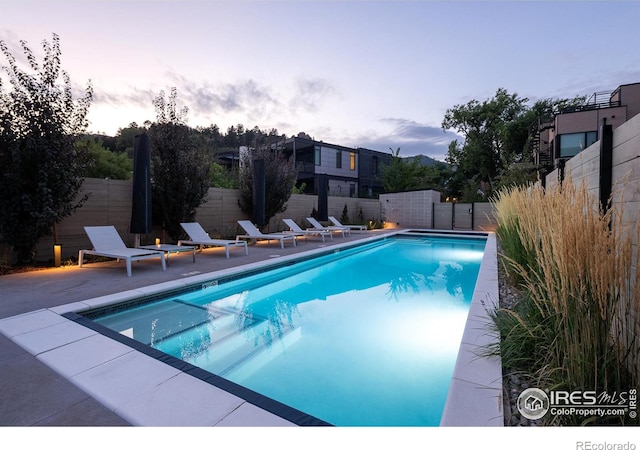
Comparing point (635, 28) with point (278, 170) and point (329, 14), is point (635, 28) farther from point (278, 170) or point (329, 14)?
point (278, 170)

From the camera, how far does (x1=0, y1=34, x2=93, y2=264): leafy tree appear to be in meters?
5.21

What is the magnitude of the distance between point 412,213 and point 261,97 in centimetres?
977

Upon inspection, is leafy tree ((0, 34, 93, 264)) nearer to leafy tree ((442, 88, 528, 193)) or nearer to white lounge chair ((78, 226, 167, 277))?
white lounge chair ((78, 226, 167, 277))

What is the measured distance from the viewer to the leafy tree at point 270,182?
1093cm

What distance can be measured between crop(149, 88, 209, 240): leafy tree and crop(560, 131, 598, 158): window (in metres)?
21.4

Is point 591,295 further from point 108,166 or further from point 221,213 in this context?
point 108,166

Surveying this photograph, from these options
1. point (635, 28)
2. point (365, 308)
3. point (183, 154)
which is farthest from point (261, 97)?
point (635, 28)

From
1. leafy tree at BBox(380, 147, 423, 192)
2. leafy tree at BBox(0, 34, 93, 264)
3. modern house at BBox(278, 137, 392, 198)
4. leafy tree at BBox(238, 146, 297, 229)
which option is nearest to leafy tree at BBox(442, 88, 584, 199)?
leafy tree at BBox(380, 147, 423, 192)

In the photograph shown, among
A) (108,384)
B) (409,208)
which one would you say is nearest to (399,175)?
(409,208)

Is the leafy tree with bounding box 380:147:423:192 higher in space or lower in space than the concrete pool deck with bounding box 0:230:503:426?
higher

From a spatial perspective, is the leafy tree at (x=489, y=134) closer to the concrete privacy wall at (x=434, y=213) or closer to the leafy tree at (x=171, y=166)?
the concrete privacy wall at (x=434, y=213)

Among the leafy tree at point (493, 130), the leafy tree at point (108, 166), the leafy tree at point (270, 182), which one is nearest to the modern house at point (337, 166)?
the leafy tree at point (493, 130)

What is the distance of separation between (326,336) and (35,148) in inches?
221

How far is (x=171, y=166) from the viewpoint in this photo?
26.2 ft
